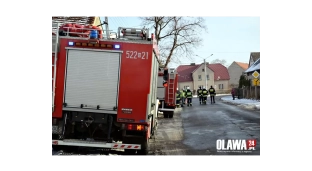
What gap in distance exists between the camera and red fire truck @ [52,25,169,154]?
660cm

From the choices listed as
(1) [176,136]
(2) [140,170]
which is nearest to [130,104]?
(2) [140,170]

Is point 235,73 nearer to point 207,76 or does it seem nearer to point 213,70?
point 213,70

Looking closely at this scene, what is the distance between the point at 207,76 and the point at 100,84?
4758 centimetres

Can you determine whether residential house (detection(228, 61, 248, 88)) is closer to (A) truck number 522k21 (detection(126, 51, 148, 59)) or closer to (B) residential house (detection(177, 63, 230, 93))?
(B) residential house (detection(177, 63, 230, 93))

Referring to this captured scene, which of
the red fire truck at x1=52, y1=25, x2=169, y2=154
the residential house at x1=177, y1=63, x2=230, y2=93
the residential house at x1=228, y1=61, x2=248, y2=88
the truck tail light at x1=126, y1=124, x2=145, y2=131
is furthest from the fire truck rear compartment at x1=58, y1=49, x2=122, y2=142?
the residential house at x1=228, y1=61, x2=248, y2=88

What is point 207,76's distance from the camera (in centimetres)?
5325

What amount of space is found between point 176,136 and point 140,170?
18.3ft

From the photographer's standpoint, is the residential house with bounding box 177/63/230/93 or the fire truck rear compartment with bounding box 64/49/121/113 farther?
the residential house with bounding box 177/63/230/93

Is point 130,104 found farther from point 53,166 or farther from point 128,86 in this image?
point 53,166

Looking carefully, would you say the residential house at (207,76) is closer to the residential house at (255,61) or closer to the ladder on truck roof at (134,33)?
the residential house at (255,61)

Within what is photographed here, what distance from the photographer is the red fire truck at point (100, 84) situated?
21.7 feet

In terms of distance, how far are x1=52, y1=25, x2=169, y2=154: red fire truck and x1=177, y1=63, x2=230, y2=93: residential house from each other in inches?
1346

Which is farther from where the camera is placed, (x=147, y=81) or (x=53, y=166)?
(x=147, y=81)
